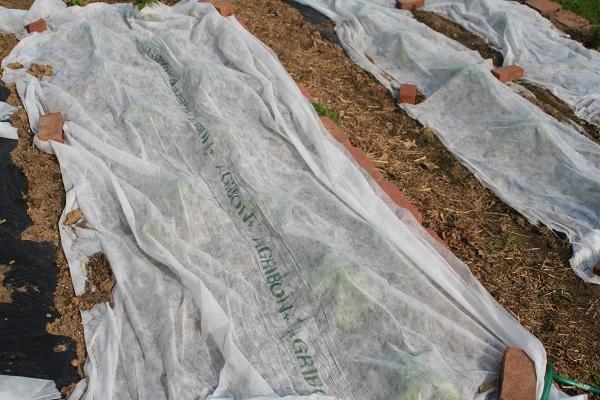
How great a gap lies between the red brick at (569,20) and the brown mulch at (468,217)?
253 cm

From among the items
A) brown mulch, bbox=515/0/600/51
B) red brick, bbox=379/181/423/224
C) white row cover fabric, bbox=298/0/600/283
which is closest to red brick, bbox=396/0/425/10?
white row cover fabric, bbox=298/0/600/283

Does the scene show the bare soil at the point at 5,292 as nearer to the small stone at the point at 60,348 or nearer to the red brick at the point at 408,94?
the small stone at the point at 60,348

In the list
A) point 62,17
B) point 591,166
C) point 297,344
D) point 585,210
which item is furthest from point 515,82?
point 62,17

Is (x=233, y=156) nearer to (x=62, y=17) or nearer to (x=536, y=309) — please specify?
(x=536, y=309)

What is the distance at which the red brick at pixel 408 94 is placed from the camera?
5.35 m

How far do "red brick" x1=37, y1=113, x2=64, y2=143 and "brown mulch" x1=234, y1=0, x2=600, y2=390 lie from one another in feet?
7.21

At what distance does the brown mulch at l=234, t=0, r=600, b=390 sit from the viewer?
3.56 meters

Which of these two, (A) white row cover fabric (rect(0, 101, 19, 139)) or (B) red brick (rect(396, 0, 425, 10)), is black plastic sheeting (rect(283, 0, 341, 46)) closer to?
(B) red brick (rect(396, 0, 425, 10))

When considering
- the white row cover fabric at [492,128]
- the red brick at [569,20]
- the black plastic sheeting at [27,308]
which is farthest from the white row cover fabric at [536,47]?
the black plastic sheeting at [27,308]

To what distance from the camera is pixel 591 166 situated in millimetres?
4590

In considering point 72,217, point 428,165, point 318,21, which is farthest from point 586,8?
point 72,217

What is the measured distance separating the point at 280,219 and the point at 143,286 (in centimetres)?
92

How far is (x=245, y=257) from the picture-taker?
3631mm

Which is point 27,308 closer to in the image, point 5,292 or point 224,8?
point 5,292
